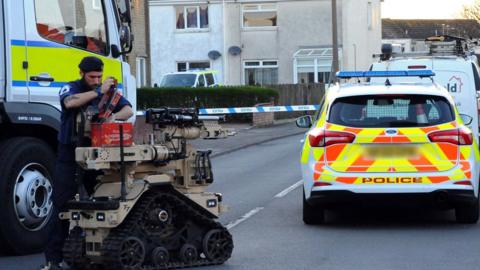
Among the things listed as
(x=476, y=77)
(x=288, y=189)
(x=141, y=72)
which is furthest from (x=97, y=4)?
(x=141, y=72)

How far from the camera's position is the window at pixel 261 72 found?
47.7m

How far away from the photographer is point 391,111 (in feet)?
34.0

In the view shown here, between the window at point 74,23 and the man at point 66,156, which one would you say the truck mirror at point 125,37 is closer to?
the window at point 74,23

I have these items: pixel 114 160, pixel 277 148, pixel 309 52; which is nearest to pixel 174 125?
pixel 114 160

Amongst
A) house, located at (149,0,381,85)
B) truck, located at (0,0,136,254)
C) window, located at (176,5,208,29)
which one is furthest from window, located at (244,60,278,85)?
truck, located at (0,0,136,254)

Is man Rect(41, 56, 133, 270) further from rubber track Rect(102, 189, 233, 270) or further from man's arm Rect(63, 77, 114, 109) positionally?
rubber track Rect(102, 189, 233, 270)

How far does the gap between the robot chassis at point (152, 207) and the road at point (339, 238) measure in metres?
0.38

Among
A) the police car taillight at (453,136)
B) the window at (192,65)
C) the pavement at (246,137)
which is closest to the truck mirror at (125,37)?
the police car taillight at (453,136)

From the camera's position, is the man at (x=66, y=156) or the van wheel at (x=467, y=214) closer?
the man at (x=66, y=156)

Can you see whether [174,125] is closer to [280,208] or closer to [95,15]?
[95,15]

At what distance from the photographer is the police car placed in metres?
10.1

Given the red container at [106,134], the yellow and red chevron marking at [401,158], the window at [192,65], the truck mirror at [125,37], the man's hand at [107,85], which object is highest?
the window at [192,65]

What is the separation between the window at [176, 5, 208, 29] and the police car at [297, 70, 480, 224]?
37.8 meters

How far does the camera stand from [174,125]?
8508 mm
